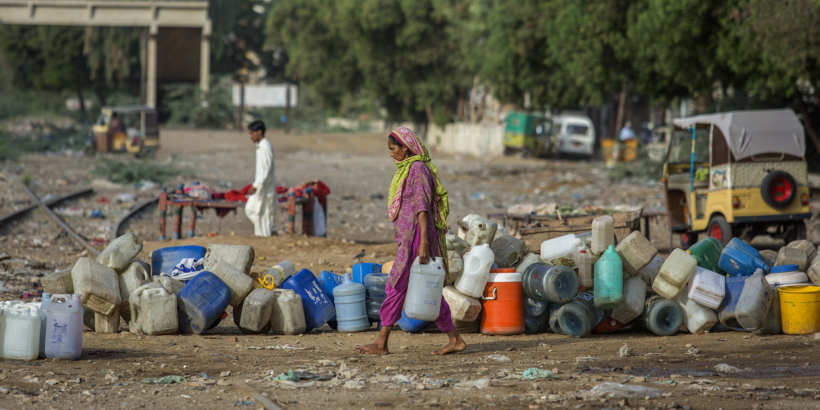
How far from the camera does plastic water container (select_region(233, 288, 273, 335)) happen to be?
21.0 ft

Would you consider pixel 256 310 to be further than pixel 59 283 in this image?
Yes

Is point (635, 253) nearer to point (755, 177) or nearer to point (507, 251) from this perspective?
point (507, 251)

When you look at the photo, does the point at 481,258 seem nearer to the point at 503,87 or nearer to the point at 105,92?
the point at 503,87

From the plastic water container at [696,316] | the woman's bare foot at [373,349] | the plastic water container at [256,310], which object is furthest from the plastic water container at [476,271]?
the plastic water container at [696,316]

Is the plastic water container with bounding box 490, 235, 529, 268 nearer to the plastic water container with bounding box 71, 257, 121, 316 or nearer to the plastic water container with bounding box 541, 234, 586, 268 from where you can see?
the plastic water container with bounding box 541, 234, 586, 268

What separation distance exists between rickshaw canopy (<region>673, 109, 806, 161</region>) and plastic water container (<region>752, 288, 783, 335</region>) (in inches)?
175

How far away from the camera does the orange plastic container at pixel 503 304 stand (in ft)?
21.5

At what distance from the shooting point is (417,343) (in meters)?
6.35

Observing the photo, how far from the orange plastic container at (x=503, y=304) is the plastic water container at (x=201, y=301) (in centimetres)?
207

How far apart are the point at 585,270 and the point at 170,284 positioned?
3.26m

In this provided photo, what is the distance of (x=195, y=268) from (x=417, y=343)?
2018mm

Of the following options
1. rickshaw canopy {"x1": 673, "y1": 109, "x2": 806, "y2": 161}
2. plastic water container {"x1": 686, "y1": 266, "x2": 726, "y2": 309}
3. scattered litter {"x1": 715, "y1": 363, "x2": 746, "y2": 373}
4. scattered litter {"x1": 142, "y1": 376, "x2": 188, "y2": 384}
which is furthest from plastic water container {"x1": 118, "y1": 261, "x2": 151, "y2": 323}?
rickshaw canopy {"x1": 673, "y1": 109, "x2": 806, "y2": 161}

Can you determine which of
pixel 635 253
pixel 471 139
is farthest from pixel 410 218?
pixel 471 139

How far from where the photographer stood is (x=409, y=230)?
5617mm
